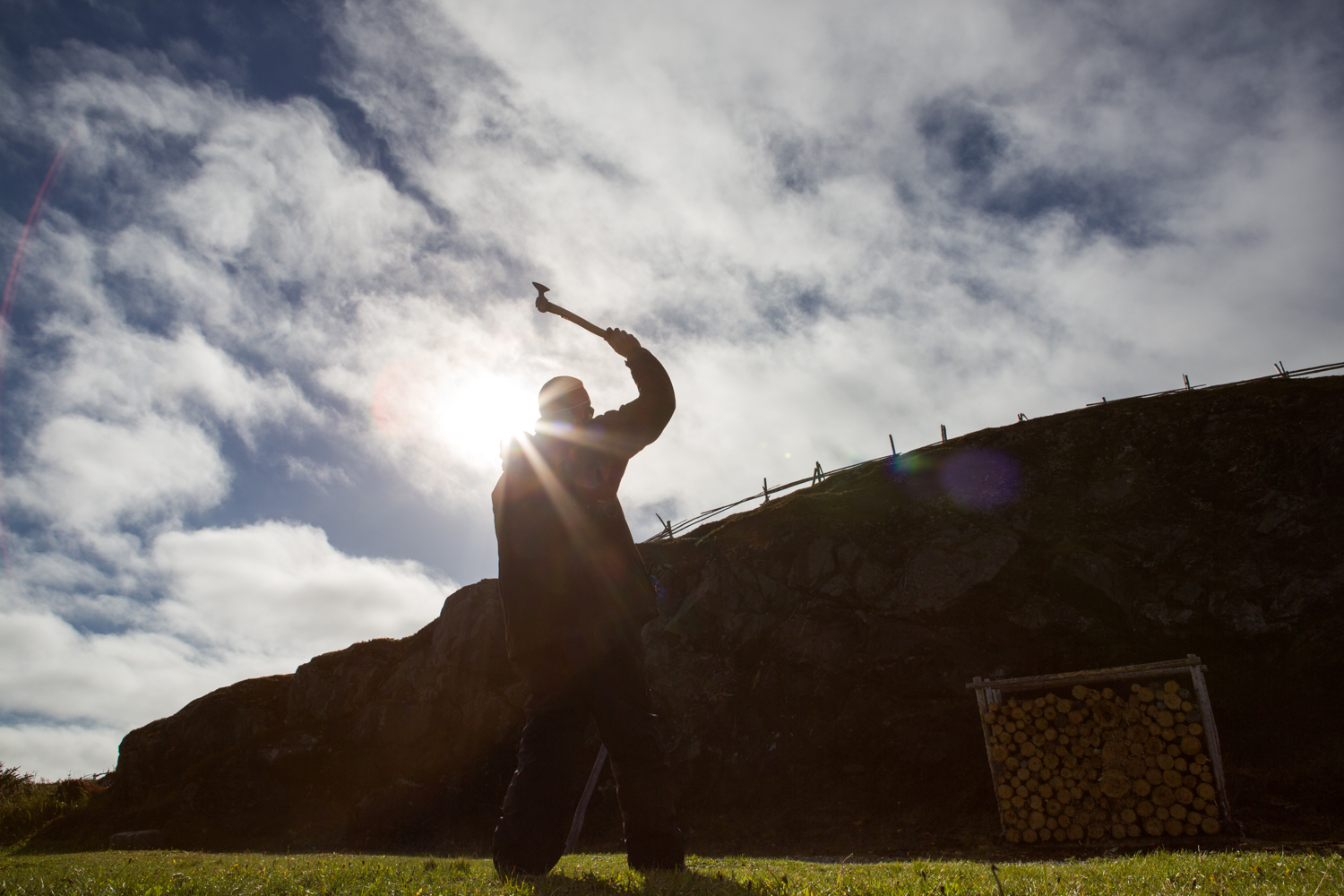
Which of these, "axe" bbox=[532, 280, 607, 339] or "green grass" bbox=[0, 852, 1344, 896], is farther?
"axe" bbox=[532, 280, 607, 339]

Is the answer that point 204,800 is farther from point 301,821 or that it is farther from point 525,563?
point 525,563

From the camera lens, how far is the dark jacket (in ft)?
15.2

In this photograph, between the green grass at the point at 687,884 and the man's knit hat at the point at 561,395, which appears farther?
the man's knit hat at the point at 561,395

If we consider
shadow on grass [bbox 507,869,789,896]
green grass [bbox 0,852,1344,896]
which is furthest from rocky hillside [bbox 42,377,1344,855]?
shadow on grass [bbox 507,869,789,896]

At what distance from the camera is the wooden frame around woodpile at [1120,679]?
911 centimetres

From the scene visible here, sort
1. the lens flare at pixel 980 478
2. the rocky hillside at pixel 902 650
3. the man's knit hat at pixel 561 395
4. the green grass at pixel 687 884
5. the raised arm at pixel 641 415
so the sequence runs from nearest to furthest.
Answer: the green grass at pixel 687 884, the raised arm at pixel 641 415, the man's knit hat at pixel 561 395, the rocky hillside at pixel 902 650, the lens flare at pixel 980 478

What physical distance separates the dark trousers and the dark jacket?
0.20 meters

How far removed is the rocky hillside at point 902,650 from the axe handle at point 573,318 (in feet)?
29.4

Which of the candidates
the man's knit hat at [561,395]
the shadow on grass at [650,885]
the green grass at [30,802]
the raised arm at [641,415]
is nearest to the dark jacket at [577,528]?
the raised arm at [641,415]

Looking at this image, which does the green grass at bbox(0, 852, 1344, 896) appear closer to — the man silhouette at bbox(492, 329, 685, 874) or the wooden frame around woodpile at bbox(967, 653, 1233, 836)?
the man silhouette at bbox(492, 329, 685, 874)

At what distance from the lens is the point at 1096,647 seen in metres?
11.7

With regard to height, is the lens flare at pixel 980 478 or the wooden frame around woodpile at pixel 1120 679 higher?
the lens flare at pixel 980 478

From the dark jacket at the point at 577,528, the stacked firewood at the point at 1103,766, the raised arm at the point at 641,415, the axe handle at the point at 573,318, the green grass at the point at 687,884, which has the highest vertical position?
the axe handle at the point at 573,318

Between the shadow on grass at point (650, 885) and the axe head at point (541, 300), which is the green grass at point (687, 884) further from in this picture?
the axe head at point (541, 300)
